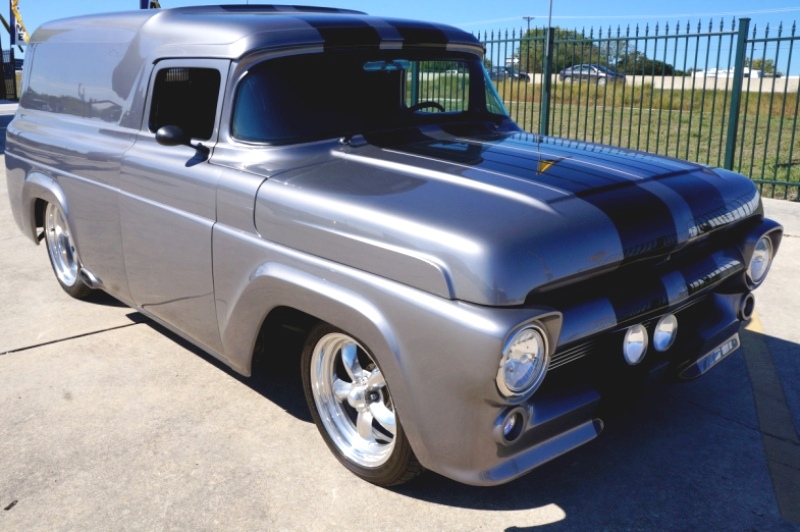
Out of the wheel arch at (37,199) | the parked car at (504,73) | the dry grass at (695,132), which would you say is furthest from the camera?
the parked car at (504,73)

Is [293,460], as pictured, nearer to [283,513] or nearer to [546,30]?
[283,513]

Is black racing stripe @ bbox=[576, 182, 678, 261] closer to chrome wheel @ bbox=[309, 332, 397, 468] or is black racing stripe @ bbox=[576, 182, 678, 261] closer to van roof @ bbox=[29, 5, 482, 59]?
chrome wheel @ bbox=[309, 332, 397, 468]

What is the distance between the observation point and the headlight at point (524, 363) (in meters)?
2.48

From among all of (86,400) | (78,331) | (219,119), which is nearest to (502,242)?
(219,119)

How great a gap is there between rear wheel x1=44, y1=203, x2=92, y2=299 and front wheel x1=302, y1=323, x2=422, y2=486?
107 inches

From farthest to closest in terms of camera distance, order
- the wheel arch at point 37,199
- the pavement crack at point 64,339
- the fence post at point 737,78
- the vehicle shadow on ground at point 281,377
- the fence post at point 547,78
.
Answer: the fence post at point 547,78
the fence post at point 737,78
the wheel arch at point 37,199
the pavement crack at point 64,339
the vehicle shadow on ground at point 281,377

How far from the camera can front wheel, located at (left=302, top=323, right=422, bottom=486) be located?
3.08m

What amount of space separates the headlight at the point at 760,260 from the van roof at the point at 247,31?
1.90 meters

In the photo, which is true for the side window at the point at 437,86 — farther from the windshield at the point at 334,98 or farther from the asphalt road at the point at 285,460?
the asphalt road at the point at 285,460

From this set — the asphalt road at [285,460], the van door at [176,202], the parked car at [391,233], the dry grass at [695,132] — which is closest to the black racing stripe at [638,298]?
the parked car at [391,233]

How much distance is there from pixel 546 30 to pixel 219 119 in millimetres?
8799

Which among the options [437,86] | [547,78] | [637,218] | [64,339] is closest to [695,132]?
[547,78]

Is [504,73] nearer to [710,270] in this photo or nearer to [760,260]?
[760,260]

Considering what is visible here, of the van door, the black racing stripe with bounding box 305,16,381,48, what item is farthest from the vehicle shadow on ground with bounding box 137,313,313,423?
the black racing stripe with bounding box 305,16,381,48
